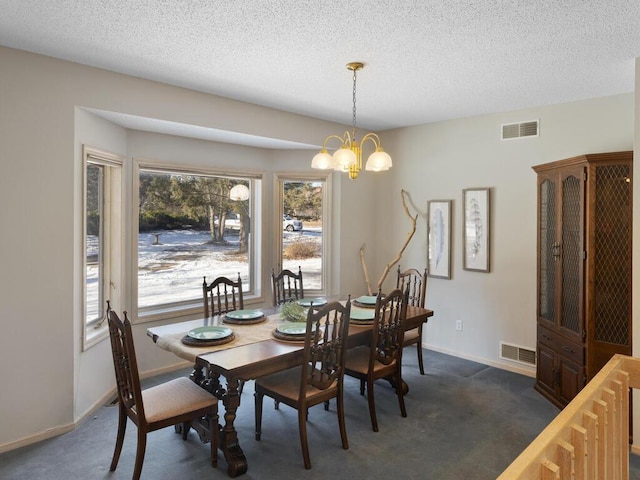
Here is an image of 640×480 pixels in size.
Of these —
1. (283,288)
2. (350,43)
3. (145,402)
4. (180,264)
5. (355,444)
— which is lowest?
(355,444)

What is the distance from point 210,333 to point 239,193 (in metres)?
2.32

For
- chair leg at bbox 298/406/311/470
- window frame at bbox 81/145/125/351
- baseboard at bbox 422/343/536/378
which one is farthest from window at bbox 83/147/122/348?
baseboard at bbox 422/343/536/378

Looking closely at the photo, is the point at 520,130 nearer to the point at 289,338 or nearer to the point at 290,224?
the point at 290,224

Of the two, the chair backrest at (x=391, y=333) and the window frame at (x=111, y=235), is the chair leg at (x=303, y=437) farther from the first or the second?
the window frame at (x=111, y=235)

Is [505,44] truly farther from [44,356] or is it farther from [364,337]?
[44,356]

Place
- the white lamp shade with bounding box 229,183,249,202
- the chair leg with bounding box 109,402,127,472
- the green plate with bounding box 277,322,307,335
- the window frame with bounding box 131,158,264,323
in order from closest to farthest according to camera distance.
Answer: the chair leg with bounding box 109,402,127,472, the green plate with bounding box 277,322,307,335, the window frame with bounding box 131,158,264,323, the white lamp shade with bounding box 229,183,249,202

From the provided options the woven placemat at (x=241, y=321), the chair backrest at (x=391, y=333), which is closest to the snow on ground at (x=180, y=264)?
the woven placemat at (x=241, y=321)

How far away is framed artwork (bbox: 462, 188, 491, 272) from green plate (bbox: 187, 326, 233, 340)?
2879mm

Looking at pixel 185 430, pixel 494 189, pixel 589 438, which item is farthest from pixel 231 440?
pixel 494 189

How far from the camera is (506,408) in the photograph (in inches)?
141

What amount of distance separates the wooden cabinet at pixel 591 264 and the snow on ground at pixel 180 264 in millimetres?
3081

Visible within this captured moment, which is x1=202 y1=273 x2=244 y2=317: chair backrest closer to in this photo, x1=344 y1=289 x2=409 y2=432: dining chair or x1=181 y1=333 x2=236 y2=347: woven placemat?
x1=181 y1=333 x2=236 y2=347: woven placemat

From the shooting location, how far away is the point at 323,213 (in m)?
5.39

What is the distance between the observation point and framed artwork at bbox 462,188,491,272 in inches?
183
